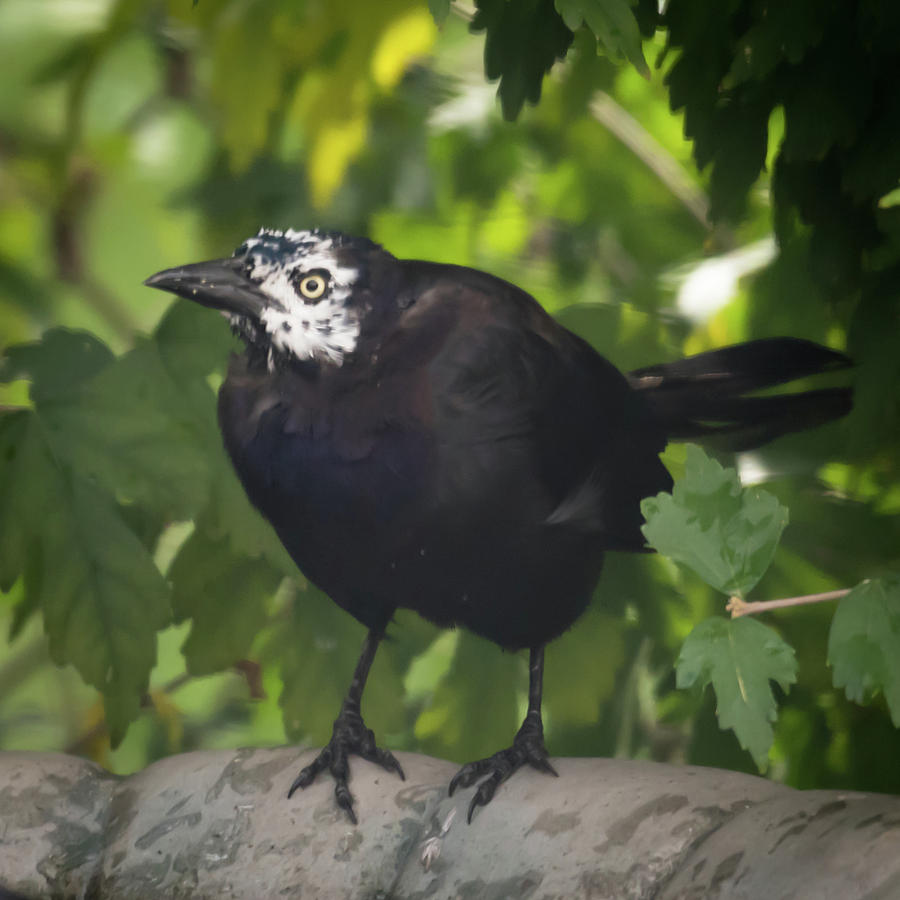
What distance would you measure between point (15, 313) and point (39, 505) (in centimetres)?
34

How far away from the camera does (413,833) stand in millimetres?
873

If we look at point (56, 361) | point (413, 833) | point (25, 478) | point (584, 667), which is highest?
point (56, 361)

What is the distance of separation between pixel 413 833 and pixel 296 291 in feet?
1.47

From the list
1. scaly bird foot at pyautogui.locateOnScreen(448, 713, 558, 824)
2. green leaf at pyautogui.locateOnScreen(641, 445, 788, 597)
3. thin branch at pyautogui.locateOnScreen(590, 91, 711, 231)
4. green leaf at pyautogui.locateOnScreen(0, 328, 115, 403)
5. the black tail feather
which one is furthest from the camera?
thin branch at pyautogui.locateOnScreen(590, 91, 711, 231)

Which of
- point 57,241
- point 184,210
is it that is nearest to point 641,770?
point 184,210

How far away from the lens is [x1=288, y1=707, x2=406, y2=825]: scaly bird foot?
2.98ft

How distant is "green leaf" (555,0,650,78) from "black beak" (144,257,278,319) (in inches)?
14.7

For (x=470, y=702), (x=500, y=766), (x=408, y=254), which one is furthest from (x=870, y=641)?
(x=408, y=254)

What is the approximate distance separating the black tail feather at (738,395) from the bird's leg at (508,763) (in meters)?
0.29

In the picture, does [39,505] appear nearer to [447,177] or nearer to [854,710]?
[447,177]

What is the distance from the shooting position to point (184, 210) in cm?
141

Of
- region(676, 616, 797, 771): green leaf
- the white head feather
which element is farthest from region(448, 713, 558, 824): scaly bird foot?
the white head feather

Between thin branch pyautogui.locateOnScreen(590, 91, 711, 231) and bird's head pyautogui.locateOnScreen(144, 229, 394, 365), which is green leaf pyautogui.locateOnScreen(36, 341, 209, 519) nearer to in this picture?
bird's head pyautogui.locateOnScreen(144, 229, 394, 365)

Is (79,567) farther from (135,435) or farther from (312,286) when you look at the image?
(312,286)
